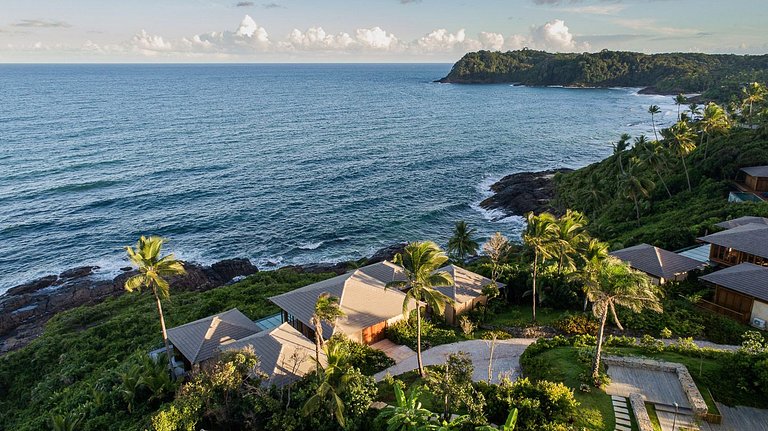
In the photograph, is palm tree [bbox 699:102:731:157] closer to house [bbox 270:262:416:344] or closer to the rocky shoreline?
the rocky shoreline

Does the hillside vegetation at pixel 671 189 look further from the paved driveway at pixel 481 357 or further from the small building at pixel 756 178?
the paved driveway at pixel 481 357

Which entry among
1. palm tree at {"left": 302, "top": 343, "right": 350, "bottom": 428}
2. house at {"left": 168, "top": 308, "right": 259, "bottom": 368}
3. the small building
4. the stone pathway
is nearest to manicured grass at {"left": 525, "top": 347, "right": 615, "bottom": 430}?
the stone pathway

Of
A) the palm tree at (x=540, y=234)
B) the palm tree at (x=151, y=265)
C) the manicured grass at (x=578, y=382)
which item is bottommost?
the manicured grass at (x=578, y=382)

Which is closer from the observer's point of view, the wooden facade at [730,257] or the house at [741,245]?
the house at [741,245]

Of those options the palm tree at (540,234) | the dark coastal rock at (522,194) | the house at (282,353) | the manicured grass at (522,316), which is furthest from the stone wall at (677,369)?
the dark coastal rock at (522,194)

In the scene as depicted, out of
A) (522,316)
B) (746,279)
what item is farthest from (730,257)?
(522,316)

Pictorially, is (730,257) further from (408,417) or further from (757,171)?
(408,417)

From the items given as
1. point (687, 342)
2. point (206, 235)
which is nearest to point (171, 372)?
point (687, 342)
